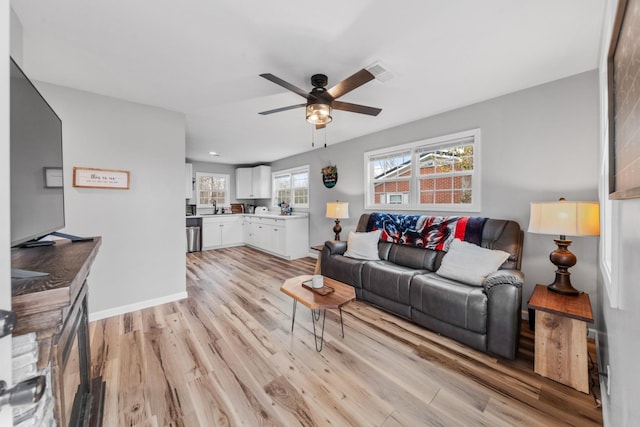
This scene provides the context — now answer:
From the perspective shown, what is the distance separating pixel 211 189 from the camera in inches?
269

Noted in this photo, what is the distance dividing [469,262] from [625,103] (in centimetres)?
185

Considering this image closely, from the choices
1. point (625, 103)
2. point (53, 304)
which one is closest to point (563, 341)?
point (625, 103)

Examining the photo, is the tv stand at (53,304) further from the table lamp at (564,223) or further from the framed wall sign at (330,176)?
the framed wall sign at (330,176)

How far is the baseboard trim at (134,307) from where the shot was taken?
254 centimetres

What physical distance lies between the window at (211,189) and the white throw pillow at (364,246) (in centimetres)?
487

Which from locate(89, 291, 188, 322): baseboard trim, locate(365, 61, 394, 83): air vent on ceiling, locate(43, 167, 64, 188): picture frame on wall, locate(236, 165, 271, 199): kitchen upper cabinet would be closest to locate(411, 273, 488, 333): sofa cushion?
locate(365, 61, 394, 83): air vent on ceiling

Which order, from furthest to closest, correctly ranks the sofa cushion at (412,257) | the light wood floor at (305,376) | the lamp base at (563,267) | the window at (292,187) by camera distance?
the window at (292,187)
the sofa cushion at (412,257)
the lamp base at (563,267)
the light wood floor at (305,376)

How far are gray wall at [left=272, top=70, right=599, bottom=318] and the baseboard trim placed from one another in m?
3.82

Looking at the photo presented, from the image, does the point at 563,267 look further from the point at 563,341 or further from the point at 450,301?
the point at 450,301

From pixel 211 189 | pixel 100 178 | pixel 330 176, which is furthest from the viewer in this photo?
pixel 211 189

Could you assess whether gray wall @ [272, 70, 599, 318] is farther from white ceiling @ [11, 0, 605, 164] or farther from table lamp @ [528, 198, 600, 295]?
table lamp @ [528, 198, 600, 295]

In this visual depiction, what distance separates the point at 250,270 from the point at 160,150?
237 cm

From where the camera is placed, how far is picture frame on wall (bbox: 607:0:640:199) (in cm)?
66

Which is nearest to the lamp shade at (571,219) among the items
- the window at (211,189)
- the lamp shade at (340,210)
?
the lamp shade at (340,210)
